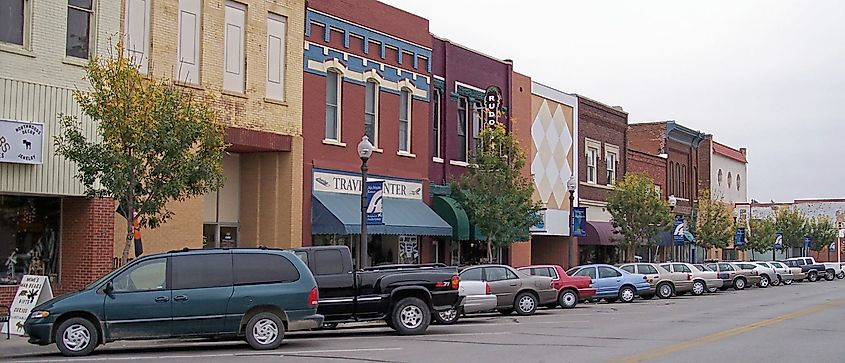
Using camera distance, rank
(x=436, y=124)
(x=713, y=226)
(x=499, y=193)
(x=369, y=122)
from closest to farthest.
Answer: (x=369, y=122)
(x=499, y=193)
(x=436, y=124)
(x=713, y=226)

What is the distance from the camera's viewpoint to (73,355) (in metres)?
16.2

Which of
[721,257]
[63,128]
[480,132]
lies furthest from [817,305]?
[721,257]

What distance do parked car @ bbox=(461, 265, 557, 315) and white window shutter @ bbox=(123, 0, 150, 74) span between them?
389 inches

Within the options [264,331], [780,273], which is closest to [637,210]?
[780,273]

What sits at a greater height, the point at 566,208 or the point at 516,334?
the point at 566,208

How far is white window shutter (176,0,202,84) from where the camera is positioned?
24.8m

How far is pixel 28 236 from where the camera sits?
2192 centimetres

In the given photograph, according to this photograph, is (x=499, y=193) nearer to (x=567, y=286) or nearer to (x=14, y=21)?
(x=567, y=286)

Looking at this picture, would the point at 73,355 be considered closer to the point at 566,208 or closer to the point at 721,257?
the point at 566,208

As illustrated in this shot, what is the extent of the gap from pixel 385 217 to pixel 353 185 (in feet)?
4.58

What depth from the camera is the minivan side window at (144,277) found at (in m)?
16.6

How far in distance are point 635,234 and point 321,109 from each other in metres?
19.9

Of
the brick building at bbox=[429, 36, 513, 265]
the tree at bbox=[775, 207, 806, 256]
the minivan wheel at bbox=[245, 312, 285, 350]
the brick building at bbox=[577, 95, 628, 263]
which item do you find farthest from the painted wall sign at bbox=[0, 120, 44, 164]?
the tree at bbox=[775, 207, 806, 256]

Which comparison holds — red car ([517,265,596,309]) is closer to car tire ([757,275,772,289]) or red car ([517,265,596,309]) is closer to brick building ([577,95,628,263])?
brick building ([577,95,628,263])
